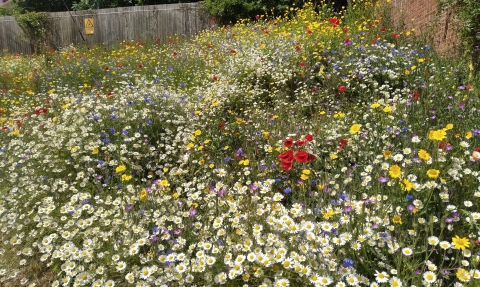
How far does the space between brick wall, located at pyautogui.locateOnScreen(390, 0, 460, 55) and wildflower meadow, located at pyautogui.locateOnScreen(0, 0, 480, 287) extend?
0.50 metres

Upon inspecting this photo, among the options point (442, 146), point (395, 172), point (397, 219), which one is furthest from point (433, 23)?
point (397, 219)

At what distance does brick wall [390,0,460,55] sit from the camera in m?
5.16

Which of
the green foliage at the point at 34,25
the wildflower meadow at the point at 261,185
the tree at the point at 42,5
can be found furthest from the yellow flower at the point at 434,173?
the tree at the point at 42,5

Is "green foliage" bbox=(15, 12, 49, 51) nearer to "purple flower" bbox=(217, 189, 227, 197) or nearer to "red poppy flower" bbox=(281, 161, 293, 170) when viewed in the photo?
"purple flower" bbox=(217, 189, 227, 197)

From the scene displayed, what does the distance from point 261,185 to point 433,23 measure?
5.05 meters

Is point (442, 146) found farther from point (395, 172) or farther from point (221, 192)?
point (221, 192)

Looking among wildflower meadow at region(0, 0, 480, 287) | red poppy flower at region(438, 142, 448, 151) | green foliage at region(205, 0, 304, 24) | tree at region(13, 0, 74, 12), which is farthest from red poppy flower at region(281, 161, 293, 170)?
tree at region(13, 0, 74, 12)

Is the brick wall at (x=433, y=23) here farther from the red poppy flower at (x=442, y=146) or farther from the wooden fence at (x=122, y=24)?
the wooden fence at (x=122, y=24)

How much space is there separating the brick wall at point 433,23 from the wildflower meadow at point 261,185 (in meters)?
0.50

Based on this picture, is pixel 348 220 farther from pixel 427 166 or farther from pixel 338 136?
pixel 338 136

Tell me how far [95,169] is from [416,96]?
2948 millimetres

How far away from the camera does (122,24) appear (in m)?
15.4

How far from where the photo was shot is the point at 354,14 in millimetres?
8648

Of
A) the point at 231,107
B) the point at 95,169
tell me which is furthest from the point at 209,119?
the point at 95,169
